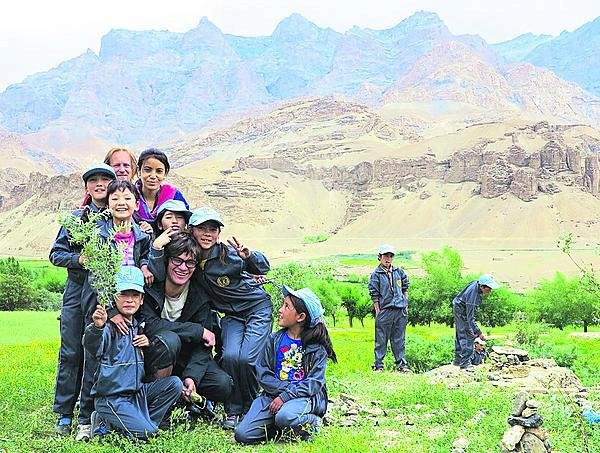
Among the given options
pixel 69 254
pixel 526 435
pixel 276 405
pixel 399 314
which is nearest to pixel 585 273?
pixel 526 435

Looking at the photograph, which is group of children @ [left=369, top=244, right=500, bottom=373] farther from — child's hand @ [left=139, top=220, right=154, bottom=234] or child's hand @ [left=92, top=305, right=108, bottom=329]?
child's hand @ [left=92, top=305, right=108, bottom=329]

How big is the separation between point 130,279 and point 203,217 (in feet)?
3.14

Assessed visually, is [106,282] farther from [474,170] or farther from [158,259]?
[474,170]

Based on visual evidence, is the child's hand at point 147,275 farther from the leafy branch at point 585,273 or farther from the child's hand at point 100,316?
the leafy branch at point 585,273

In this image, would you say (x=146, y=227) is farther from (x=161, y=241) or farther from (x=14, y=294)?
(x=14, y=294)

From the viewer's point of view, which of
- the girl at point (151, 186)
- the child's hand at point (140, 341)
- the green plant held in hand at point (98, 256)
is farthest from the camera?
the girl at point (151, 186)

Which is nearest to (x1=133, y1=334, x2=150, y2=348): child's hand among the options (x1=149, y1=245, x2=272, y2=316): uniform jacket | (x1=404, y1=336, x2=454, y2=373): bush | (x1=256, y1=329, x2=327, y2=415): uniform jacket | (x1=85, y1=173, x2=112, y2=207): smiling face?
(x1=149, y1=245, x2=272, y2=316): uniform jacket

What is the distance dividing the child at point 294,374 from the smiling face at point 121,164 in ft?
6.66

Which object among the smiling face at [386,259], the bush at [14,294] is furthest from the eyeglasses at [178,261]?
the bush at [14,294]

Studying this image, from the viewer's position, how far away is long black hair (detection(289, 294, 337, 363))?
21.7ft

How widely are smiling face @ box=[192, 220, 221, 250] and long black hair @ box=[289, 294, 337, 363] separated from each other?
3.16 feet

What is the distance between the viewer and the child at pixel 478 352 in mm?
12352

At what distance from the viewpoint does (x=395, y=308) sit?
12.8 metres

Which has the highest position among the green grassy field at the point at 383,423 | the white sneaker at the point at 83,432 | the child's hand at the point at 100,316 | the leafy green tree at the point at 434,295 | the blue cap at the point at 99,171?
the blue cap at the point at 99,171
